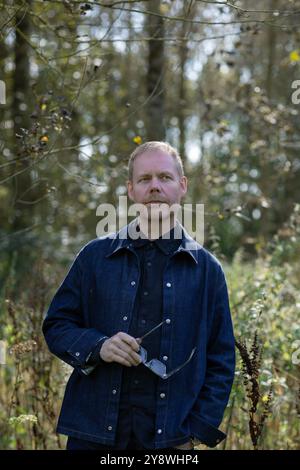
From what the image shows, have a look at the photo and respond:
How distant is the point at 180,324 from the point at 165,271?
24 centimetres

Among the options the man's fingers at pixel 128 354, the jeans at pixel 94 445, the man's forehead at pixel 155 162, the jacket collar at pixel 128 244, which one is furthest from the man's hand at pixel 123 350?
the man's forehead at pixel 155 162

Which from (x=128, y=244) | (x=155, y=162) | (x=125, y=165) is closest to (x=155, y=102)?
(x=125, y=165)

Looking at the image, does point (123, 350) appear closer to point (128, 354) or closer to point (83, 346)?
point (128, 354)

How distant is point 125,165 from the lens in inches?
194

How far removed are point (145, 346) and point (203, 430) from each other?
0.43m

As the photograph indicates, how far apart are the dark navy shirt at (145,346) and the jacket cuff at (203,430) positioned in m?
0.17

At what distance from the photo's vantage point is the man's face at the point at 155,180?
115 inches

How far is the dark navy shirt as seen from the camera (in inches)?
107

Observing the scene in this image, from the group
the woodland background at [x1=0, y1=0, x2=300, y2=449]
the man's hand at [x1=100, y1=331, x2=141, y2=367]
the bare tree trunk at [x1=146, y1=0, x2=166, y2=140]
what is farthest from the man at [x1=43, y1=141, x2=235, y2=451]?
the bare tree trunk at [x1=146, y1=0, x2=166, y2=140]

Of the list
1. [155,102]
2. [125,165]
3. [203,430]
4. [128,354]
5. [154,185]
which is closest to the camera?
[128,354]

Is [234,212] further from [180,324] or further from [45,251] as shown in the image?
[45,251]

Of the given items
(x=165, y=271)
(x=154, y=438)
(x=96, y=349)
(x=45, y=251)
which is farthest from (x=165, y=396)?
(x=45, y=251)

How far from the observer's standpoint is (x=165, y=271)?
2887 mm

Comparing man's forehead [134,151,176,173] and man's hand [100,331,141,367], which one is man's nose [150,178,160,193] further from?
man's hand [100,331,141,367]
